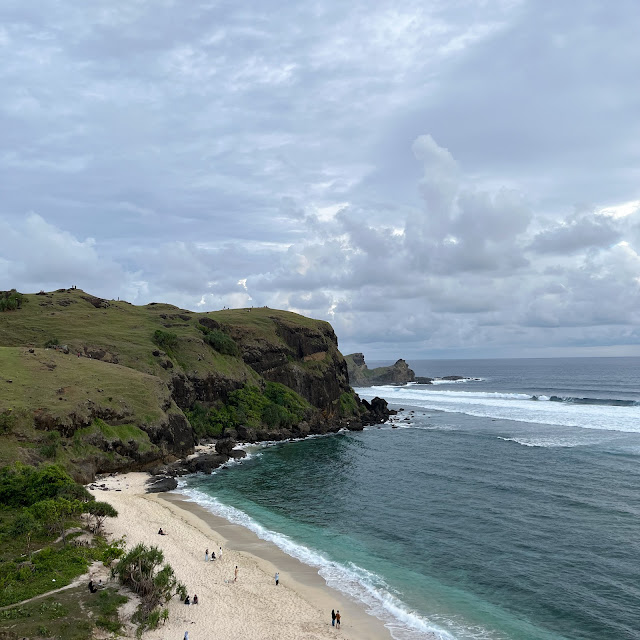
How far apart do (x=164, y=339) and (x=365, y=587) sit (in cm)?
6894

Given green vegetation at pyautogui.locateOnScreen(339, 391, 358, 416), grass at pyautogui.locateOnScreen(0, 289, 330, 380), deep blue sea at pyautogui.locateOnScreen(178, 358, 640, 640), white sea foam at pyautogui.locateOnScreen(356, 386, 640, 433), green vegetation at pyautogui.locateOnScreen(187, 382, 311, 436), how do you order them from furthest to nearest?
1. green vegetation at pyautogui.locateOnScreen(339, 391, 358, 416)
2. white sea foam at pyautogui.locateOnScreen(356, 386, 640, 433)
3. green vegetation at pyautogui.locateOnScreen(187, 382, 311, 436)
4. grass at pyautogui.locateOnScreen(0, 289, 330, 380)
5. deep blue sea at pyautogui.locateOnScreen(178, 358, 640, 640)

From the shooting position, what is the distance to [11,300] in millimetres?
89938

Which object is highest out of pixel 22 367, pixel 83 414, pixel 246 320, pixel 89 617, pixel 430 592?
pixel 246 320

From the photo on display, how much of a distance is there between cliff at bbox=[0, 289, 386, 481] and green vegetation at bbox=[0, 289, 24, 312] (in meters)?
1.40

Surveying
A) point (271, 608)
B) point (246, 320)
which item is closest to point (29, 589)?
point (271, 608)

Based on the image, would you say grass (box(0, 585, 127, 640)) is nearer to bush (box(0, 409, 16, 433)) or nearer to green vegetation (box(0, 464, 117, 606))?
green vegetation (box(0, 464, 117, 606))

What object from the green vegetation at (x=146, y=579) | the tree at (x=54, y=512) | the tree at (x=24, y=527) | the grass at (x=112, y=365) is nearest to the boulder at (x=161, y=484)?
the grass at (x=112, y=365)

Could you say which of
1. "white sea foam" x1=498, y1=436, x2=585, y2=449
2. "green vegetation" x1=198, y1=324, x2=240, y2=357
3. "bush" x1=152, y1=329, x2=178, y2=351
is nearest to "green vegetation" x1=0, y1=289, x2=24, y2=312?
"bush" x1=152, y1=329, x2=178, y2=351

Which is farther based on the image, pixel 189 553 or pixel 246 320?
pixel 246 320

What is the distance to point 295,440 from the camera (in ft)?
299

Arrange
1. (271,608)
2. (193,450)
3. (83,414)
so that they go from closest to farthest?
(271,608) < (83,414) < (193,450)

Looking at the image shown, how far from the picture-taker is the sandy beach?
27230 mm

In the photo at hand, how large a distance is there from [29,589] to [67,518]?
37.7ft

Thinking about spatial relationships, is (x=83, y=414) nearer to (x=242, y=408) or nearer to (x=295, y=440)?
(x=242, y=408)
